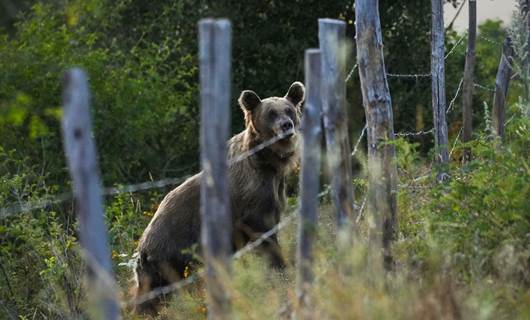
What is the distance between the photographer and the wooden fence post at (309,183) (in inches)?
207

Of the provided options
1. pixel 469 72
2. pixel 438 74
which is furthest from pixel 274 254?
pixel 469 72

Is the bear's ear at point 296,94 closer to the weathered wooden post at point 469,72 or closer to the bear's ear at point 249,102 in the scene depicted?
the bear's ear at point 249,102

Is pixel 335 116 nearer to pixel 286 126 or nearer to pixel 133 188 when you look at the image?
pixel 133 188

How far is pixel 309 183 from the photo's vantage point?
5289 mm

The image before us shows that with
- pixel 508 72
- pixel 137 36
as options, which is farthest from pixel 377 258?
pixel 137 36

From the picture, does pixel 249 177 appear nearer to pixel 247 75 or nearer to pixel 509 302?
pixel 509 302

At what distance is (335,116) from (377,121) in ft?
6.44

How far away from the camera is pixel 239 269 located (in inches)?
230

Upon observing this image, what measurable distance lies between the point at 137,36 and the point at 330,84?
13.3 metres

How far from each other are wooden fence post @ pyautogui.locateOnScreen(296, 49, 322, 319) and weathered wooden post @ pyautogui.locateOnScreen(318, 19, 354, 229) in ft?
1.39

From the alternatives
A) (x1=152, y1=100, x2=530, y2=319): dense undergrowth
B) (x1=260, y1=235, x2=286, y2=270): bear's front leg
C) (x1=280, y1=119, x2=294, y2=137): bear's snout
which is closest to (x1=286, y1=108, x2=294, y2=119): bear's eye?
(x1=280, y1=119, x2=294, y2=137): bear's snout

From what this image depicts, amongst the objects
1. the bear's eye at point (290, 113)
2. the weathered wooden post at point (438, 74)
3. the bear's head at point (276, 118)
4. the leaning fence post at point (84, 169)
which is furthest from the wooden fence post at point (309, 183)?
the weathered wooden post at point (438, 74)

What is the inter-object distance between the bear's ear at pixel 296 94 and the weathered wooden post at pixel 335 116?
3939 millimetres

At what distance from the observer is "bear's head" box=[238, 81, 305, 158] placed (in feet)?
31.7
